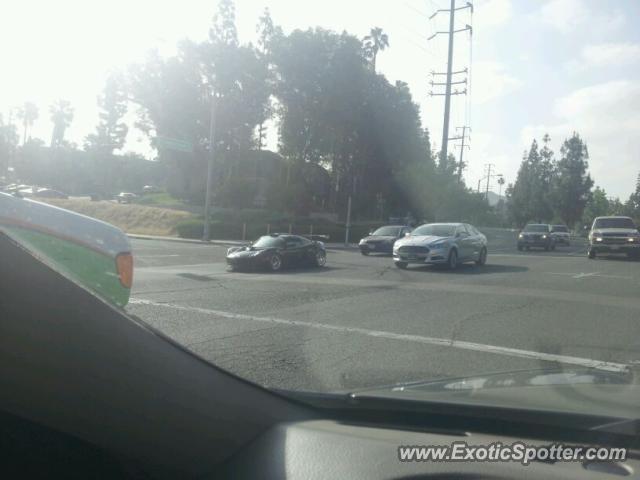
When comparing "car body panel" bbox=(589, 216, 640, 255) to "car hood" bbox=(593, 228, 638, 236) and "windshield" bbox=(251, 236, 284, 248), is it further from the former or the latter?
"windshield" bbox=(251, 236, 284, 248)

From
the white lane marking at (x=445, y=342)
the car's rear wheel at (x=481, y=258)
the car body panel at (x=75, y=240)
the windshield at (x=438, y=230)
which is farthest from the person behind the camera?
the car's rear wheel at (x=481, y=258)

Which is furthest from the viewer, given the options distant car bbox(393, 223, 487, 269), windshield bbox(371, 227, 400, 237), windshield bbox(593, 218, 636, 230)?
windshield bbox(593, 218, 636, 230)

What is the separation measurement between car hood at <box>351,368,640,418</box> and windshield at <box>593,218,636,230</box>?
27891 millimetres

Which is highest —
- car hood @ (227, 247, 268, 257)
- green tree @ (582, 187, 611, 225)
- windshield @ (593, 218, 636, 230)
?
green tree @ (582, 187, 611, 225)

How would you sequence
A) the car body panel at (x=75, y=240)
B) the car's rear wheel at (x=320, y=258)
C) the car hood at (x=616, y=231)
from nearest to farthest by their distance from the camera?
the car body panel at (x=75, y=240) < the car's rear wheel at (x=320, y=258) < the car hood at (x=616, y=231)

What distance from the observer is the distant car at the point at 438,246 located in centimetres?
1950

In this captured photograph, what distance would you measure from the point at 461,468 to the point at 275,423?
0.94m

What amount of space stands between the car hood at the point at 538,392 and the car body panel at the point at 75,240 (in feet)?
5.94

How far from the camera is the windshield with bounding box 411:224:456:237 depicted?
2041cm

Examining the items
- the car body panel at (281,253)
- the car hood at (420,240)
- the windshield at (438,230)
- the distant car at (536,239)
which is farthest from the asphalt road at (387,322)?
the distant car at (536,239)

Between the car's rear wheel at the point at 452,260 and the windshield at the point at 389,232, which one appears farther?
the windshield at the point at 389,232

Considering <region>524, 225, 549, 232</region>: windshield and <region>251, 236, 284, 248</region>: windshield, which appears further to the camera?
<region>524, 225, 549, 232</region>: windshield

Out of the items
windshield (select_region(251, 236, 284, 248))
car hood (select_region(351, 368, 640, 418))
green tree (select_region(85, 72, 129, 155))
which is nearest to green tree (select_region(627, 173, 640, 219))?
green tree (select_region(85, 72, 129, 155))

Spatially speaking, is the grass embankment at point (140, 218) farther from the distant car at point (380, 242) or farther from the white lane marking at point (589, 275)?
the white lane marking at point (589, 275)
